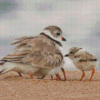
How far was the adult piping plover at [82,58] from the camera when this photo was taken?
21.3ft

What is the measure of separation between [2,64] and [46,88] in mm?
1407

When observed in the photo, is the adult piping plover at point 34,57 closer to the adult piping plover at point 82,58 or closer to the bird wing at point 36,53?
the bird wing at point 36,53

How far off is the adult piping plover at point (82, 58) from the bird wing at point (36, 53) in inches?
26.5

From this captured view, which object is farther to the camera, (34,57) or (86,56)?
(86,56)

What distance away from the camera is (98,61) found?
6.89 m

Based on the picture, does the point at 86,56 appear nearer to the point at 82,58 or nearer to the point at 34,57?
the point at 82,58

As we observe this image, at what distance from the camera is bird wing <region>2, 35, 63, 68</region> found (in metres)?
5.53

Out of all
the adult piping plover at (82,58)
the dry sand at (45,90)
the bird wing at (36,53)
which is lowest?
the dry sand at (45,90)

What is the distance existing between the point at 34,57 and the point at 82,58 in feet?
5.10

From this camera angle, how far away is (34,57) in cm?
555

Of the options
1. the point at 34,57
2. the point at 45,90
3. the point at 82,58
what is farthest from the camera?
the point at 82,58

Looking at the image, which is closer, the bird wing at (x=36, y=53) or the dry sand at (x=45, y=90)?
the dry sand at (x=45, y=90)

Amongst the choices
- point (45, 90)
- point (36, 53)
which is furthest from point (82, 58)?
point (45, 90)

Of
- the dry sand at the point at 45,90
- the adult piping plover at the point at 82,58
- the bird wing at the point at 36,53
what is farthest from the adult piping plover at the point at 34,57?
the adult piping plover at the point at 82,58
